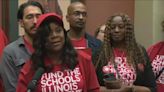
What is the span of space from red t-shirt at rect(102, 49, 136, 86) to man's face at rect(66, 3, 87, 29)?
21.6 inches

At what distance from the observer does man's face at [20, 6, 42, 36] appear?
3.04 meters

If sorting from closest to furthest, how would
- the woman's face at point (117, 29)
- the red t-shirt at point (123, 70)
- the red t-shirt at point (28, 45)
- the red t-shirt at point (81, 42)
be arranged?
the red t-shirt at point (28, 45) < the red t-shirt at point (123, 70) < the woman's face at point (117, 29) < the red t-shirt at point (81, 42)

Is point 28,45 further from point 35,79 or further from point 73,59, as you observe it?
point 35,79

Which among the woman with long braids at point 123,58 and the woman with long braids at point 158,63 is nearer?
the woman with long braids at point 123,58

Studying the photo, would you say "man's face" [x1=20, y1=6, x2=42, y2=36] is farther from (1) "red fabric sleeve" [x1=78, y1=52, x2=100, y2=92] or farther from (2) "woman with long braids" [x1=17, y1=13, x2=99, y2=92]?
(1) "red fabric sleeve" [x1=78, y1=52, x2=100, y2=92]

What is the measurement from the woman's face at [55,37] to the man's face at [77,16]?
1.04m

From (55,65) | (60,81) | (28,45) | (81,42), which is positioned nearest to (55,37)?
(55,65)

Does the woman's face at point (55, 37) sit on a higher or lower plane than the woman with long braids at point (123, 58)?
higher

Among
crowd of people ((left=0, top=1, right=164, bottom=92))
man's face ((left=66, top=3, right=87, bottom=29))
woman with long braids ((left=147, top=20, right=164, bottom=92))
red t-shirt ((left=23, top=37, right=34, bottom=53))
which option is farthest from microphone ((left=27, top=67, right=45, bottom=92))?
woman with long braids ((left=147, top=20, right=164, bottom=92))

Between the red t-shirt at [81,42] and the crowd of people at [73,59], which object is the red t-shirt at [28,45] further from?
the red t-shirt at [81,42]

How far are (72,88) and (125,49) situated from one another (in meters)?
0.93

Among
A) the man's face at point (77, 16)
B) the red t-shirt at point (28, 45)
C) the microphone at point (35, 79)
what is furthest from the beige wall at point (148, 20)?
the microphone at point (35, 79)

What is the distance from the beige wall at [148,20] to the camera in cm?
558

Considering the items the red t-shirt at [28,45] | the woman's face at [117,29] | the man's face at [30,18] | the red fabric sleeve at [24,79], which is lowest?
the red fabric sleeve at [24,79]
